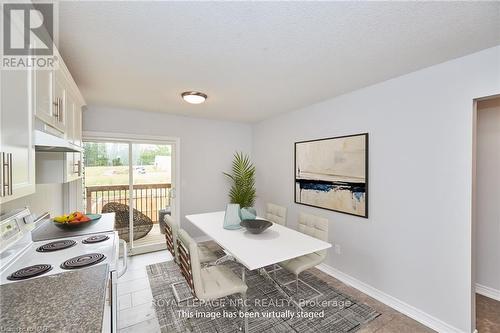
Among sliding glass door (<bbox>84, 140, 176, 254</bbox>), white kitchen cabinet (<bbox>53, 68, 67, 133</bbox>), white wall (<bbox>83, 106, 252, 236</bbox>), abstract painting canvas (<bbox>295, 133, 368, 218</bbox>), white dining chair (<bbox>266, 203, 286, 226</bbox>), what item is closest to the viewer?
white kitchen cabinet (<bbox>53, 68, 67, 133</bbox>)

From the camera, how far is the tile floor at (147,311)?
2010mm

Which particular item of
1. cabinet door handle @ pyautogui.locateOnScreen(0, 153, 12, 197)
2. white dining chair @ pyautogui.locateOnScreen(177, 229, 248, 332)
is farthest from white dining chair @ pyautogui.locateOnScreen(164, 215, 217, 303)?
cabinet door handle @ pyautogui.locateOnScreen(0, 153, 12, 197)

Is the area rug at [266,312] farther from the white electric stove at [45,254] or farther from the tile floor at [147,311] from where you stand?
the white electric stove at [45,254]

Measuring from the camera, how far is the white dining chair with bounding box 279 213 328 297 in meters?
2.28

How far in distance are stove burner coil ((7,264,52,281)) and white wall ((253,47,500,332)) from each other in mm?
2871

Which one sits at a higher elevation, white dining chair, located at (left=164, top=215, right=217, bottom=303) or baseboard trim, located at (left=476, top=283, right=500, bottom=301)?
white dining chair, located at (left=164, top=215, right=217, bottom=303)

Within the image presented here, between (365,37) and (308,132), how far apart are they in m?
1.83

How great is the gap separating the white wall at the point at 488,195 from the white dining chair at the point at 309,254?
6.04 ft

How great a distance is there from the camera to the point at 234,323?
81.5 inches

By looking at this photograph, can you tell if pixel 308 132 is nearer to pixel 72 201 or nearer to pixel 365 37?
pixel 365 37

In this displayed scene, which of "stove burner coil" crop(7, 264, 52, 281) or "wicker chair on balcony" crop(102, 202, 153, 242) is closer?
"stove burner coil" crop(7, 264, 52, 281)

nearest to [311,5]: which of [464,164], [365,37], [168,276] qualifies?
[365,37]

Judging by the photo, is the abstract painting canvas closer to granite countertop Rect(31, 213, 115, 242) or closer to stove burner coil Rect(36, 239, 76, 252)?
granite countertop Rect(31, 213, 115, 242)

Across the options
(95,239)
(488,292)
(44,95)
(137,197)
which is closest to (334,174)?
(488,292)
